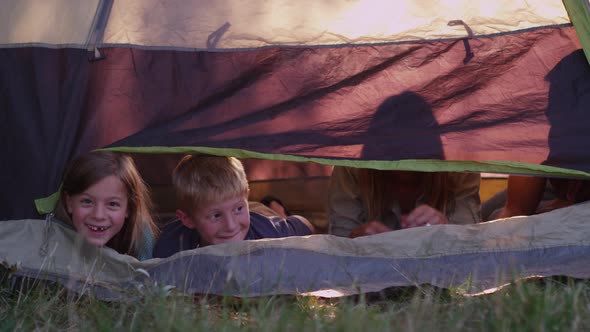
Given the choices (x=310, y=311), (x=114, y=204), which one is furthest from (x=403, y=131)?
(x=114, y=204)

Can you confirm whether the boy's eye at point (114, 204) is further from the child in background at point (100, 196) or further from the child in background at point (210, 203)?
the child in background at point (210, 203)

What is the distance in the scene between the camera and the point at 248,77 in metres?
2.45

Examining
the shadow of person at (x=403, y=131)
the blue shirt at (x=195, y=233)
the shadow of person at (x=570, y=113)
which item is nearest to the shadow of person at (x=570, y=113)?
the shadow of person at (x=570, y=113)

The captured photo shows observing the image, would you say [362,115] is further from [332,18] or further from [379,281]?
[379,281]

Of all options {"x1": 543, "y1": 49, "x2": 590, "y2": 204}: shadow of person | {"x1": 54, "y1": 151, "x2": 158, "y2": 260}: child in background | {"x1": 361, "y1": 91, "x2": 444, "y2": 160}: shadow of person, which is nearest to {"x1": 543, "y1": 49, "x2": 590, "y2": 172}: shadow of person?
{"x1": 543, "y1": 49, "x2": 590, "y2": 204}: shadow of person

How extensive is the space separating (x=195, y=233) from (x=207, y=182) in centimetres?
22

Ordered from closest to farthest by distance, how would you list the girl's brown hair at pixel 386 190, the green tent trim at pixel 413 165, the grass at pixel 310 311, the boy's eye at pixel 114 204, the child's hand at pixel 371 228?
the grass at pixel 310 311, the green tent trim at pixel 413 165, the boy's eye at pixel 114 204, the child's hand at pixel 371 228, the girl's brown hair at pixel 386 190

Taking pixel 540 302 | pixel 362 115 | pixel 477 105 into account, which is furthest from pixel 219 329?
pixel 477 105

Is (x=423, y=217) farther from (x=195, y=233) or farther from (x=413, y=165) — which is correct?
(x=195, y=233)

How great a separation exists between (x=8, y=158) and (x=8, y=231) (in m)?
0.21

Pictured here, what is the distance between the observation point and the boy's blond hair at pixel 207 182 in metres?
2.45

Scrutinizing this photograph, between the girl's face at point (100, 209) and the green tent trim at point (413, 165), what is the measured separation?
6 centimetres

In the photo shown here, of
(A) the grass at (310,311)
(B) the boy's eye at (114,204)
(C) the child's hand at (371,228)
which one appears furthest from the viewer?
(C) the child's hand at (371,228)

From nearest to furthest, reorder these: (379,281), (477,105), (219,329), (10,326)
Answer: (219,329), (10,326), (379,281), (477,105)
